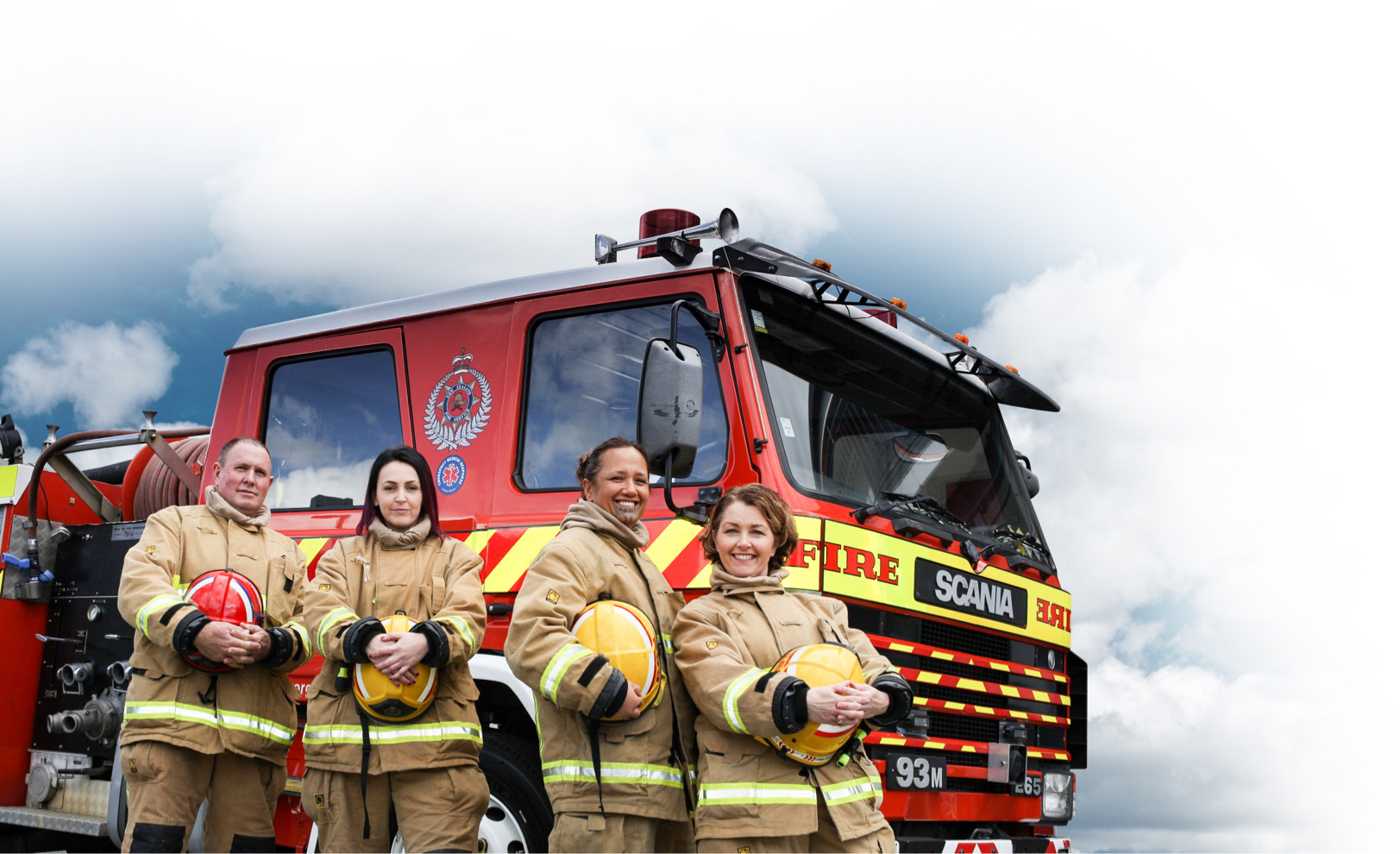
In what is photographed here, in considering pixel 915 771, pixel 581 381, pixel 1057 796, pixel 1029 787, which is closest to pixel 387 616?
pixel 581 381

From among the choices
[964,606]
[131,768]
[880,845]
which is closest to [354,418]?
[131,768]

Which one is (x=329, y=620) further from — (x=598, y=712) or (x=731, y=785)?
(x=731, y=785)

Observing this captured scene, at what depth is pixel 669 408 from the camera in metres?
3.85

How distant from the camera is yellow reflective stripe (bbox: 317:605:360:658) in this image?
3666 mm

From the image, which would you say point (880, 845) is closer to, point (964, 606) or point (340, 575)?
point (964, 606)

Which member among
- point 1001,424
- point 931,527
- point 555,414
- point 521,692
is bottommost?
point 521,692

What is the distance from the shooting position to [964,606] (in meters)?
4.68

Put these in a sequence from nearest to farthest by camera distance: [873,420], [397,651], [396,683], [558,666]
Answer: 1. [558,666]
2. [397,651]
3. [396,683]
4. [873,420]

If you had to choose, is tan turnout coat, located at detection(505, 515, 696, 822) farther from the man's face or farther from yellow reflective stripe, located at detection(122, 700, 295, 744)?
the man's face

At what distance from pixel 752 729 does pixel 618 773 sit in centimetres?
44

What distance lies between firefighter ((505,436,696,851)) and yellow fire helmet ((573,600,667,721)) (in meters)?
0.03

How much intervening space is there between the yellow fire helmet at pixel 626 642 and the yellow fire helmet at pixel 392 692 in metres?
0.66

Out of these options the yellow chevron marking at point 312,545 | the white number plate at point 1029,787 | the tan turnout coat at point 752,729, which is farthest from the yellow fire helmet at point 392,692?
the white number plate at point 1029,787

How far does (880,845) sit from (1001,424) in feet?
10.4
